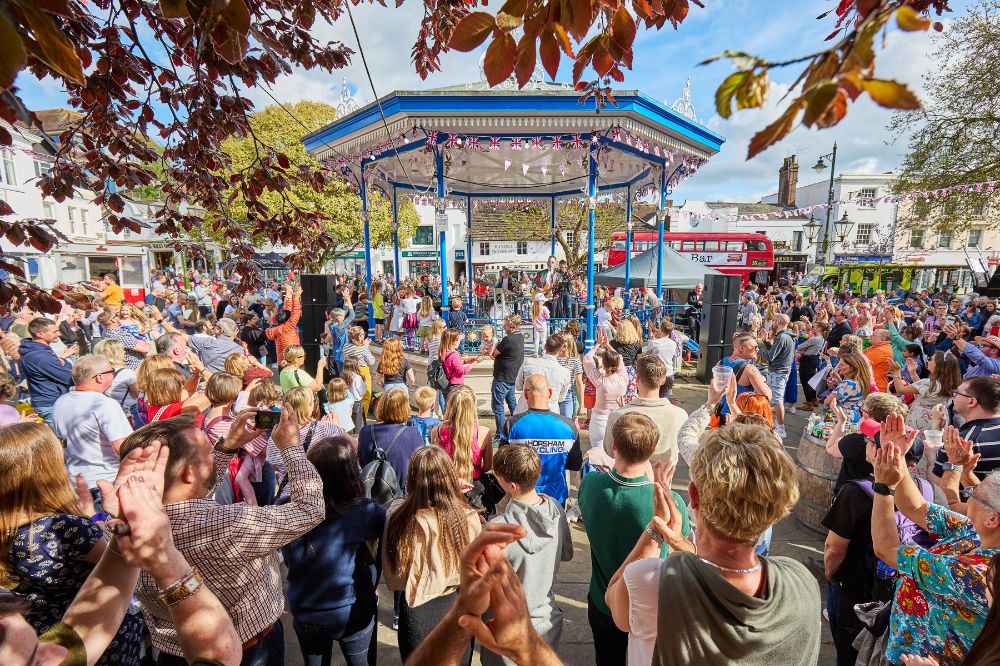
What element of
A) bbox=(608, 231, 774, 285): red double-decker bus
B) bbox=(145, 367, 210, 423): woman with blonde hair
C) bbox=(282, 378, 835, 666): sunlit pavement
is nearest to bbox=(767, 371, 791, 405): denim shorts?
bbox=(282, 378, 835, 666): sunlit pavement

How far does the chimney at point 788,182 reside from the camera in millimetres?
38250

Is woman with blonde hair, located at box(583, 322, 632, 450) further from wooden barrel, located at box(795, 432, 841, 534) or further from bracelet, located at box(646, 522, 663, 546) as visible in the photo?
bracelet, located at box(646, 522, 663, 546)

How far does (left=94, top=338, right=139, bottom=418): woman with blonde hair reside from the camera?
4.54 m

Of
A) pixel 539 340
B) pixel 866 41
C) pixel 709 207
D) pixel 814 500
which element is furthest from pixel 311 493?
pixel 709 207

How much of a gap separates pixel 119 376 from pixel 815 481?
272 inches

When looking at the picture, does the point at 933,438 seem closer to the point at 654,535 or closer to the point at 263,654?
the point at 654,535

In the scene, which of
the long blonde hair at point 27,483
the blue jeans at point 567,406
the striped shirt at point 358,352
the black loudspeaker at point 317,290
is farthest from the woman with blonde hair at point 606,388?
the black loudspeaker at point 317,290

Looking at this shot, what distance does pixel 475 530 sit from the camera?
7.37 feet

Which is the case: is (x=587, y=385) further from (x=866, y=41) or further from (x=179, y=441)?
(x=866, y=41)

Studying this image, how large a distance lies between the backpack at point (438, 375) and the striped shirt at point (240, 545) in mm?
3731

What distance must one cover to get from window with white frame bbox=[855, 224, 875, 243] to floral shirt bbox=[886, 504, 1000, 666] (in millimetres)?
42434

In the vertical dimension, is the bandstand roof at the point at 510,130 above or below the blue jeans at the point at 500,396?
above

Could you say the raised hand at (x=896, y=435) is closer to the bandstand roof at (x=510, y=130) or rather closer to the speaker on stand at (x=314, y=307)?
the bandstand roof at (x=510, y=130)

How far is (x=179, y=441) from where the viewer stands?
5.83 ft
